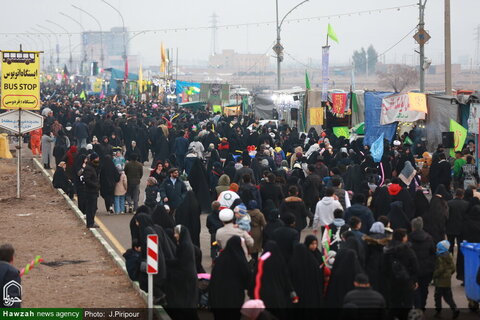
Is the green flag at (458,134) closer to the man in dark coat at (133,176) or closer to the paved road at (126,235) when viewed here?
the paved road at (126,235)

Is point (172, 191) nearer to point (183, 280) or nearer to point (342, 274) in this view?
point (183, 280)

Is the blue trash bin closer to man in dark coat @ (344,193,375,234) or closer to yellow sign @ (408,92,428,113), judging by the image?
man in dark coat @ (344,193,375,234)

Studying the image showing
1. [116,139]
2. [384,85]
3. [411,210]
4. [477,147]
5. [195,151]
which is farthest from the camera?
[384,85]

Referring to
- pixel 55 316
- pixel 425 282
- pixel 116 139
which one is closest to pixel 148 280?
pixel 55 316

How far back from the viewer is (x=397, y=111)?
90.9 feet

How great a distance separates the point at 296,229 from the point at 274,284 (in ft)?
14.0

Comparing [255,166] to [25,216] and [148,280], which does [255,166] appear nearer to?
[25,216]

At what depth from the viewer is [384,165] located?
21859 millimetres

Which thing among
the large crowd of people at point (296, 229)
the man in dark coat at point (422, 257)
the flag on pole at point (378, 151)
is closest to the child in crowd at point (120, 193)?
the large crowd of people at point (296, 229)

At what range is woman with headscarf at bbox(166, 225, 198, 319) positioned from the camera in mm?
10844

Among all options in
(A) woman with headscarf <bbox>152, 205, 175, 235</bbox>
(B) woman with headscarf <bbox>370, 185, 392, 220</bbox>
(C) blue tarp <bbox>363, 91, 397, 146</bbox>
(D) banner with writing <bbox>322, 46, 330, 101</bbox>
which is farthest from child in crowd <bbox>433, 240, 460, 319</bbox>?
(D) banner with writing <bbox>322, 46, 330, 101</bbox>

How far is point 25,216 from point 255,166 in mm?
4752

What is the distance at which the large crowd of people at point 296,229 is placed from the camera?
34.0 ft

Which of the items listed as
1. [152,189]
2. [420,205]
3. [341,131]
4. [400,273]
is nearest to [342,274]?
[400,273]
